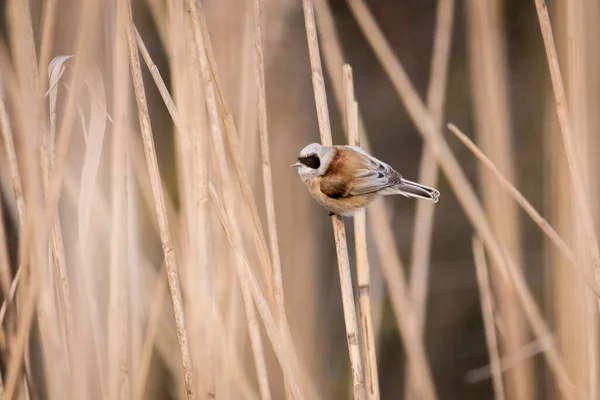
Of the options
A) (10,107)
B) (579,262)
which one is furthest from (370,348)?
(10,107)

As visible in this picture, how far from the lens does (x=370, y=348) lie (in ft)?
4.44

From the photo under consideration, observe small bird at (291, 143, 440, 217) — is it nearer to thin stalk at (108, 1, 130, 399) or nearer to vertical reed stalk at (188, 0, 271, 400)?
vertical reed stalk at (188, 0, 271, 400)

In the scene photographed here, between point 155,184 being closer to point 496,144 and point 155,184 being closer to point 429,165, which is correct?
point 429,165

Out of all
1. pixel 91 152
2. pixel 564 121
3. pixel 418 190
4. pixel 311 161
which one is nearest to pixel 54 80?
pixel 91 152

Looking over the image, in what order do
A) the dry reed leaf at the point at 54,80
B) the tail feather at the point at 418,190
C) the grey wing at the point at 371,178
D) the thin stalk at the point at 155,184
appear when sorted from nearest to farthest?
the thin stalk at the point at 155,184, the dry reed leaf at the point at 54,80, the tail feather at the point at 418,190, the grey wing at the point at 371,178

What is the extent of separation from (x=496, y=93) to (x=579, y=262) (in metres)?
0.45

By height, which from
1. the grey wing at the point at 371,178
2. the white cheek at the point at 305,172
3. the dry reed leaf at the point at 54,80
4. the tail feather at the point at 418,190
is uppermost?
the dry reed leaf at the point at 54,80

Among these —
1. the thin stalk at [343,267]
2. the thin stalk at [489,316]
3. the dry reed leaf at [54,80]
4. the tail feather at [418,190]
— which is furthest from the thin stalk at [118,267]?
the thin stalk at [489,316]

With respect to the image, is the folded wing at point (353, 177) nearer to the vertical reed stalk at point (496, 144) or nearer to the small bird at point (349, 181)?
the small bird at point (349, 181)

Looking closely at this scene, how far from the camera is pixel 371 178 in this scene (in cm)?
163

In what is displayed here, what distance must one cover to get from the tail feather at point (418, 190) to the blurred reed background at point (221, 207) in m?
0.06

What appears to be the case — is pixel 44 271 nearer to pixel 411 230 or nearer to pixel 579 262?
pixel 579 262

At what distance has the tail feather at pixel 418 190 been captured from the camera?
151 cm

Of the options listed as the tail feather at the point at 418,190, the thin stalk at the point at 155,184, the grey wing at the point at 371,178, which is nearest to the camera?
the thin stalk at the point at 155,184
